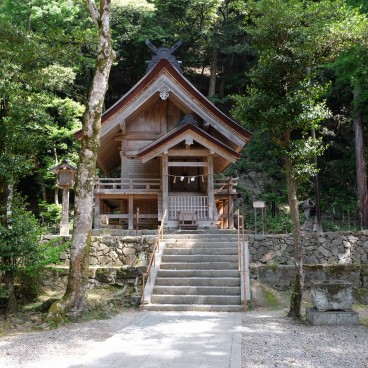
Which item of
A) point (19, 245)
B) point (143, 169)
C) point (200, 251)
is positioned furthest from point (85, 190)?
point (143, 169)

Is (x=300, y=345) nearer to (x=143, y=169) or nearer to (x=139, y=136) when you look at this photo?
(x=143, y=169)

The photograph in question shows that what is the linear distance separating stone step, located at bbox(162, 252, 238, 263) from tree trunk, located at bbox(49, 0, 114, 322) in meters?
3.26

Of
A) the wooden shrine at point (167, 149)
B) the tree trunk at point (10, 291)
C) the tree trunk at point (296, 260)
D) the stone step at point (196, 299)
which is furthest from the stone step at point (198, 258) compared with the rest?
the tree trunk at point (10, 291)

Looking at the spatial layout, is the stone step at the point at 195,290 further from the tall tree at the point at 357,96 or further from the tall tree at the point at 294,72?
the tall tree at the point at 357,96

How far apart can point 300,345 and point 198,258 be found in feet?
17.6

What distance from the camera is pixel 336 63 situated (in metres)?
16.0

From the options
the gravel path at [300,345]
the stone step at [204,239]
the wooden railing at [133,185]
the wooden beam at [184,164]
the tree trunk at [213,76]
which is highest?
the tree trunk at [213,76]

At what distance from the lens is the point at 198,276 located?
33.8 ft

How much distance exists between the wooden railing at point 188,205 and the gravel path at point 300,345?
24.6 ft

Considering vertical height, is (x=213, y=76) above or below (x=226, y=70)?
below

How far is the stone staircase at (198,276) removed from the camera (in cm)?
930

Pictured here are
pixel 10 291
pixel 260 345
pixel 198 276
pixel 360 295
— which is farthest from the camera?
pixel 360 295

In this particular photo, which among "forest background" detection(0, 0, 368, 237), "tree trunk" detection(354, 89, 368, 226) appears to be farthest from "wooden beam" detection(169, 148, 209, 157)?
"tree trunk" detection(354, 89, 368, 226)

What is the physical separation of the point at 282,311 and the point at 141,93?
10.2 m
